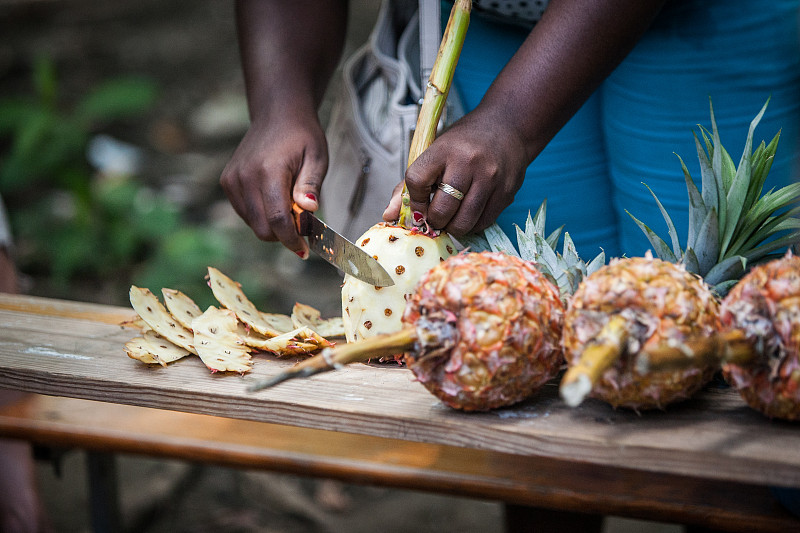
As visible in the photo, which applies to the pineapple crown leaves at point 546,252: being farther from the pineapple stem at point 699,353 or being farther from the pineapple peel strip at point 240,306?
Answer: the pineapple peel strip at point 240,306

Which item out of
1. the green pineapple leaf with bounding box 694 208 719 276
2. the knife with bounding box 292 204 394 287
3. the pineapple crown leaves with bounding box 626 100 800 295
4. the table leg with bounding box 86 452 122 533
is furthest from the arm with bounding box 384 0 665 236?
the table leg with bounding box 86 452 122 533

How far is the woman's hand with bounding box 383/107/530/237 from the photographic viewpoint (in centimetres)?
127

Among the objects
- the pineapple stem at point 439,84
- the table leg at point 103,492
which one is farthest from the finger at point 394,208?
the table leg at point 103,492

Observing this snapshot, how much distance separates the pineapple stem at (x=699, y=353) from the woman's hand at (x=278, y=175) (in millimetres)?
919

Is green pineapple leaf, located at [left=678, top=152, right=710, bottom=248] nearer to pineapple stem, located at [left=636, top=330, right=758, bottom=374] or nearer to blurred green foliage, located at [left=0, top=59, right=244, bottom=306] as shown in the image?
pineapple stem, located at [left=636, top=330, right=758, bottom=374]

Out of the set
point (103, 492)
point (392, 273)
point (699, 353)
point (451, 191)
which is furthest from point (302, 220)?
point (103, 492)

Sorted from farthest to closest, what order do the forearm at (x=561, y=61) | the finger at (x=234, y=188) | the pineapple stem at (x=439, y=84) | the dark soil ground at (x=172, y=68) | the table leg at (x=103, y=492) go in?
the dark soil ground at (x=172, y=68)
the table leg at (x=103, y=492)
the finger at (x=234, y=188)
the pineapple stem at (x=439, y=84)
the forearm at (x=561, y=61)

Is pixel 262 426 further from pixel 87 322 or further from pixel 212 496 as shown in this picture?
pixel 212 496

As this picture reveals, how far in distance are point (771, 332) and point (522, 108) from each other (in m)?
0.64

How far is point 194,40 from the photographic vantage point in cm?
517

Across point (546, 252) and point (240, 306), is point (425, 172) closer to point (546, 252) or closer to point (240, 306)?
point (546, 252)

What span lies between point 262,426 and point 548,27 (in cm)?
139

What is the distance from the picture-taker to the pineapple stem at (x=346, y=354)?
933mm

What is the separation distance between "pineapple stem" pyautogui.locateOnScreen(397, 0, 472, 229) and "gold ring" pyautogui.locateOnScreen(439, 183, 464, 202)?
0.12 metres
